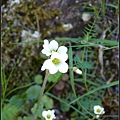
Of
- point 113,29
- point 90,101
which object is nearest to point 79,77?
point 90,101

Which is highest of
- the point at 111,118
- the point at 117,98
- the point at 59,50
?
the point at 59,50

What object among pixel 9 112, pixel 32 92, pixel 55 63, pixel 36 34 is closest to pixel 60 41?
pixel 36 34

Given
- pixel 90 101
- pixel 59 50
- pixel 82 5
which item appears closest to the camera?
pixel 59 50

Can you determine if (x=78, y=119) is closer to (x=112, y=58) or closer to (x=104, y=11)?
(x=112, y=58)

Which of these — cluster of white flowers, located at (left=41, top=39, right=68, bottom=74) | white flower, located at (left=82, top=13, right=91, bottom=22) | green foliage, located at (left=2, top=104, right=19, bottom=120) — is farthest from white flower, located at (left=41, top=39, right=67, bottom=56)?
white flower, located at (left=82, top=13, right=91, bottom=22)

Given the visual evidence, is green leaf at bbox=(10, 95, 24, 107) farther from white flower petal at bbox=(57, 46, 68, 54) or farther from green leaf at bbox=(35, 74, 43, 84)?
white flower petal at bbox=(57, 46, 68, 54)

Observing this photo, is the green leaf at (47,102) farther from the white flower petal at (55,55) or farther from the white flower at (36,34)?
the white flower petal at (55,55)

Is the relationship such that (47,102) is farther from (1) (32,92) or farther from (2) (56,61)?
(2) (56,61)
